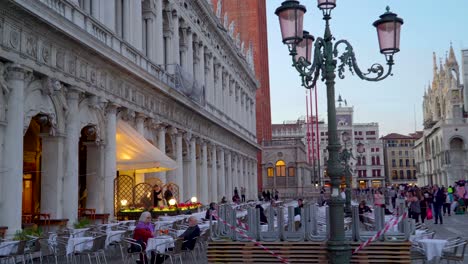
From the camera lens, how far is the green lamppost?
841 cm

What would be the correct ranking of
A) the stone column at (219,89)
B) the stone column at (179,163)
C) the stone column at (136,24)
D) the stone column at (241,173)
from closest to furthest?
the stone column at (136,24), the stone column at (179,163), the stone column at (219,89), the stone column at (241,173)

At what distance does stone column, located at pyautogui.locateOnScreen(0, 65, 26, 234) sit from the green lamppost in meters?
6.86

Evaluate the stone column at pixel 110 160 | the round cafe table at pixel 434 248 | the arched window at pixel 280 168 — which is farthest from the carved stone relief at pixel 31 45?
the arched window at pixel 280 168

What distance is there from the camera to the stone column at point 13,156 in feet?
39.9

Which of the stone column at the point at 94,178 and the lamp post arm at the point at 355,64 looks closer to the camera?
the lamp post arm at the point at 355,64

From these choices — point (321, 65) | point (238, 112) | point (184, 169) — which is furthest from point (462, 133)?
point (321, 65)

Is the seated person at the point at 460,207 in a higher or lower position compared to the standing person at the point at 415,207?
lower

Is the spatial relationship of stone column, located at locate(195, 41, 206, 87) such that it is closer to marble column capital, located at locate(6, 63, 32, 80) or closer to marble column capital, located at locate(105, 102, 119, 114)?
marble column capital, located at locate(105, 102, 119, 114)

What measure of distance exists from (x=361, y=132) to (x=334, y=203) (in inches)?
4864

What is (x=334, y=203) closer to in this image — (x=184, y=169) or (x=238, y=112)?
(x=184, y=169)

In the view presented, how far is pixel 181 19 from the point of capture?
28.4 m

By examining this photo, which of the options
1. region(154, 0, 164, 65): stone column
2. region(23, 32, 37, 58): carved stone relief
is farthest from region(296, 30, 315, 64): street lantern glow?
region(154, 0, 164, 65): stone column

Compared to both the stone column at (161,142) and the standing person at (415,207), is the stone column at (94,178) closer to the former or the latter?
the stone column at (161,142)

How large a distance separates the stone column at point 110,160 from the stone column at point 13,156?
509 cm
